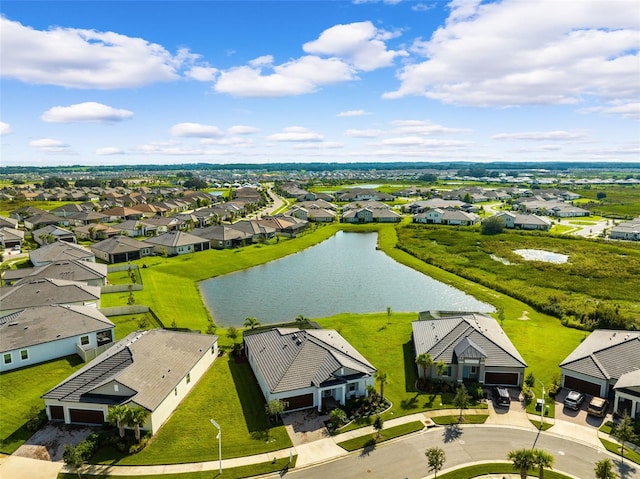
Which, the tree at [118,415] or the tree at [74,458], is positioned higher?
the tree at [118,415]

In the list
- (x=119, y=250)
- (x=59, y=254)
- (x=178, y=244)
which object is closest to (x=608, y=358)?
(x=178, y=244)

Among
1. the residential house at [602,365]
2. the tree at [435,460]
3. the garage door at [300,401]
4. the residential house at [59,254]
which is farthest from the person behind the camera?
the residential house at [59,254]

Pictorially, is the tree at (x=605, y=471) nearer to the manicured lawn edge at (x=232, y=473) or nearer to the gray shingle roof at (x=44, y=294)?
the manicured lawn edge at (x=232, y=473)

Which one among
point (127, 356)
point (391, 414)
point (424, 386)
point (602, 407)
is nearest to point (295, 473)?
point (391, 414)

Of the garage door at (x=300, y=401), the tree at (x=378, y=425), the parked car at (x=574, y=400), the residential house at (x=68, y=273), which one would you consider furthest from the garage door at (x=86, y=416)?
the parked car at (x=574, y=400)

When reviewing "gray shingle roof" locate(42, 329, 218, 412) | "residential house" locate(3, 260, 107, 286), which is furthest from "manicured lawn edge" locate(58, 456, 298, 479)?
"residential house" locate(3, 260, 107, 286)

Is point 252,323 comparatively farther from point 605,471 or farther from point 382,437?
point 605,471

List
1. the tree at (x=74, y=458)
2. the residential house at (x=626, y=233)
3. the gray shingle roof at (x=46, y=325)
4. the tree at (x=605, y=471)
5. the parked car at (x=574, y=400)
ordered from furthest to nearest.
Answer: the residential house at (x=626, y=233)
the gray shingle roof at (x=46, y=325)
the parked car at (x=574, y=400)
the tree at (x=74, y=458)
the tree at (x=605, y=471)
